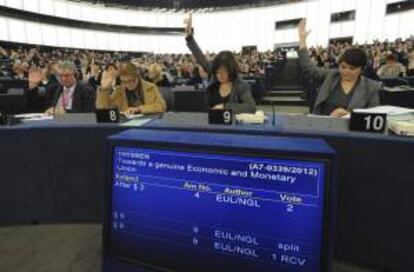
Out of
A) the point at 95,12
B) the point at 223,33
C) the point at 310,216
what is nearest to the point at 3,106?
the point at 310,216

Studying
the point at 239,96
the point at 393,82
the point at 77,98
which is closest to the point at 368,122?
the point at 239,96

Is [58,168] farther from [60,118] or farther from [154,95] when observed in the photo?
[154,95]

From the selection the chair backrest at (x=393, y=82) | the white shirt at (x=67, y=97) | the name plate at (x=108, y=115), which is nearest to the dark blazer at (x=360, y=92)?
the name plate at (x=108, y=115)

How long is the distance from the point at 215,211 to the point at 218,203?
23mm

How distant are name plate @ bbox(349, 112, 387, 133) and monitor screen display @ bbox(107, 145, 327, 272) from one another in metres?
1.03

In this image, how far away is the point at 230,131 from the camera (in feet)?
5.57

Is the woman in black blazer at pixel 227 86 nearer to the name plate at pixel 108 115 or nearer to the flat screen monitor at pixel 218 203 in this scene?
the name plate at pixel 108 115

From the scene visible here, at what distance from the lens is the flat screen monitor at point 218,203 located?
2.79 feet

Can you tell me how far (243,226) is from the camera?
2.99 ft

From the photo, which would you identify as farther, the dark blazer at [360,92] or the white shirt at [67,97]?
the white shirt at [67,97]

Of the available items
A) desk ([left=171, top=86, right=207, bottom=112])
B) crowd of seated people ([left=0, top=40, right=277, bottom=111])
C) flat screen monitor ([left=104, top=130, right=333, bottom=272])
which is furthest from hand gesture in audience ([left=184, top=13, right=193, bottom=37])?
flat screen monitor ([left=104, top=130, right=333, bottom=272])

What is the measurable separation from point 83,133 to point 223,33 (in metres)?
24.2

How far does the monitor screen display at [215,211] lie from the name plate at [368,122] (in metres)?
1.03

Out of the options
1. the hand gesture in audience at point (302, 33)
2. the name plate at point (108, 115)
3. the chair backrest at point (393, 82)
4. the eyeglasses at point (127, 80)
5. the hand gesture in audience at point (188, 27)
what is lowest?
the name plate at point (108, 115)
